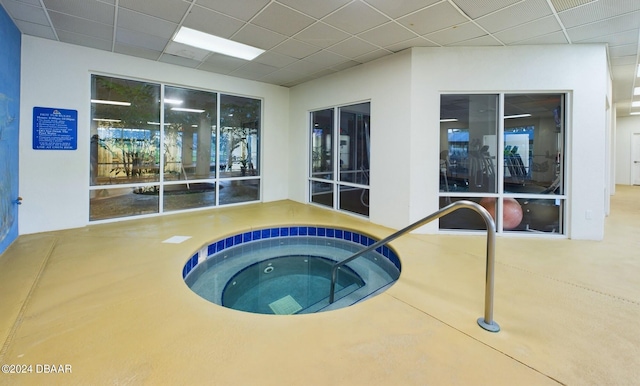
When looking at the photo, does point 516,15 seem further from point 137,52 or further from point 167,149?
point 167,149

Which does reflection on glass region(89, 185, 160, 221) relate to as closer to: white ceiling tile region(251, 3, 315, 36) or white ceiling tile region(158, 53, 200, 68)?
white ceiling tile region(158, 53, 200, 68)

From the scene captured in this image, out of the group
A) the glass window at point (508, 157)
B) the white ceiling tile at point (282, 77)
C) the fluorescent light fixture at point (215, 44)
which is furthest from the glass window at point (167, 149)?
the glass window at point (508, 157)

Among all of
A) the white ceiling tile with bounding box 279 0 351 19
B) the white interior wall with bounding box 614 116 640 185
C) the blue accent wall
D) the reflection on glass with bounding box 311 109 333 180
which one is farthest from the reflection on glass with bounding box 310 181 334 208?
the white interior wall with bounding box 614 116 640 185

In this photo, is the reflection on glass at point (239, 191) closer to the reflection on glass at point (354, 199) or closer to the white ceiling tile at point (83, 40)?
the reflection on glass at point (354, 199)

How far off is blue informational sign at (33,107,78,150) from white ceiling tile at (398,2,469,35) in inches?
194

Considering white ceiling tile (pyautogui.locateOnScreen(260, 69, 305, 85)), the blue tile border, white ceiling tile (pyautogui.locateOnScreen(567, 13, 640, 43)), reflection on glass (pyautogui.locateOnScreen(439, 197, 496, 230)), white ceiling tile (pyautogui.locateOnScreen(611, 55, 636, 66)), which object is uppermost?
white ceiling tile (pyautogui.locateOnScreen(260, 69, 305, 85))

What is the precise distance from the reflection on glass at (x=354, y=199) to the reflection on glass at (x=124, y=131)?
3595mm

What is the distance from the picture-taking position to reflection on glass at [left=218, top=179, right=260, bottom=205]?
6410 millimetres

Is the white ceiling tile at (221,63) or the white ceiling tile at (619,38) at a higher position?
the white ceiling tile at (221,63)

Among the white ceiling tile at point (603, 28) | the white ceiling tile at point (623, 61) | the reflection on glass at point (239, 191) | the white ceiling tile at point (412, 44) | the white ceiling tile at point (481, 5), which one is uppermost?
the white ceiling tile at point (623, 61)

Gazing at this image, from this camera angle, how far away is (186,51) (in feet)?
15.2

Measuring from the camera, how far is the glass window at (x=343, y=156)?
5.50 meters

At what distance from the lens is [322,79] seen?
6090 millimetres

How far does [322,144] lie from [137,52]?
3707mm
